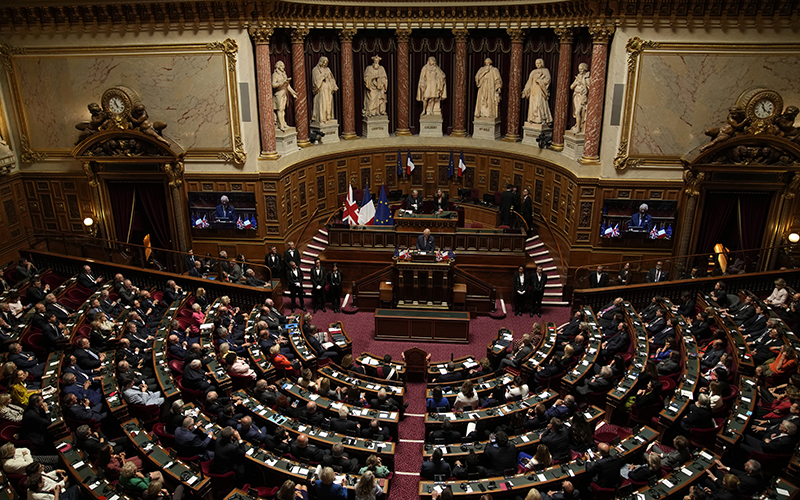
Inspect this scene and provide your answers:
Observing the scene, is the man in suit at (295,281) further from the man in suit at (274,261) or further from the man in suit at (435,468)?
the man in suit at (435,468)

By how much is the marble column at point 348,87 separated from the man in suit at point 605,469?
1724cm

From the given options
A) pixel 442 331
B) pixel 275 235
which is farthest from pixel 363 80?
pixel 442 331

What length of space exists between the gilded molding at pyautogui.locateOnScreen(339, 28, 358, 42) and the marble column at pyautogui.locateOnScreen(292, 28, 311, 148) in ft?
4.68

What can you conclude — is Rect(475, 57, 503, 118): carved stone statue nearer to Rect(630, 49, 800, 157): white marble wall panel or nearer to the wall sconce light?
Rect(630, 49, 800, 157): white marble wall panel

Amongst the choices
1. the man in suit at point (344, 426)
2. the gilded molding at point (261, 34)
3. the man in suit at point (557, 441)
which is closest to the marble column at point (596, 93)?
the gilded molding at point (261, 34)

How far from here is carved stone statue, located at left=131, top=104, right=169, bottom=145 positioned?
1906 centimetres

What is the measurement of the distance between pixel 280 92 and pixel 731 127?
14.4 meters

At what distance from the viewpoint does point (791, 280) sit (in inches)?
680

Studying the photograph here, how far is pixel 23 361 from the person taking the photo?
13.2 m

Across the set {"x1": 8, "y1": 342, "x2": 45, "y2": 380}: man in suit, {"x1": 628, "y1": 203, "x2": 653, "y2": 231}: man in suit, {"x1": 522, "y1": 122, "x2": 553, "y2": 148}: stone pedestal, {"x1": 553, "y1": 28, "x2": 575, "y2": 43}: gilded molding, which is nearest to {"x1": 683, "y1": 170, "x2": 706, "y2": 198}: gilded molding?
{"x1": 628, "y1": 203, "x2": 653, "y2": 231}: man in suit

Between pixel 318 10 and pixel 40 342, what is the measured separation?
563 inches

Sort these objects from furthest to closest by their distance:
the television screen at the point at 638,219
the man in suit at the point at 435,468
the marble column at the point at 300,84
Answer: the marble column at the point at 300,84, the television screen at the point at 638,219, the man in suit at the point at 435,468

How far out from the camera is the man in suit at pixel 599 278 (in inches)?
717

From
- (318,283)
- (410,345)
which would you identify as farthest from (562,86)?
(318,283)
